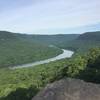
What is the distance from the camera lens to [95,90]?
1802cm

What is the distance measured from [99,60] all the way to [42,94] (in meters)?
37.8

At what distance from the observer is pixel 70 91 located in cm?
1789

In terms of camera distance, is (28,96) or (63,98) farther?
(28,96)

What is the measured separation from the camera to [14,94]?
37.3 metres

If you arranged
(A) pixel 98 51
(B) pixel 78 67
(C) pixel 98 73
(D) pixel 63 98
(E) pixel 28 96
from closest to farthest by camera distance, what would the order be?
(D) pixel 63 98, (E) pixel 28 96, (C) pixel 98 73, (B) pixel 78 67, (A) pixel 98 51

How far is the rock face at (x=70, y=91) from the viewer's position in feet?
57.7

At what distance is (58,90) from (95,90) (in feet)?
6.75

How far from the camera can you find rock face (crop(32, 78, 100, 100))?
1760cm

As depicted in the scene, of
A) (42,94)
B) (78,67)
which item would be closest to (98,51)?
(78,67)

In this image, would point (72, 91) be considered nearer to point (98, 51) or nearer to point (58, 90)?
point (58, 90)

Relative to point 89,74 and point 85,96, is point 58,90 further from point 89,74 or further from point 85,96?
point 89,74

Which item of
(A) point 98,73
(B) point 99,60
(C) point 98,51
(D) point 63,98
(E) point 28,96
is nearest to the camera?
(D) point 63,98

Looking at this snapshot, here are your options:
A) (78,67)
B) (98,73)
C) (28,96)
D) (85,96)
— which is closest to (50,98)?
(85,96)

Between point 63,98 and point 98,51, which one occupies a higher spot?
point 63,98
